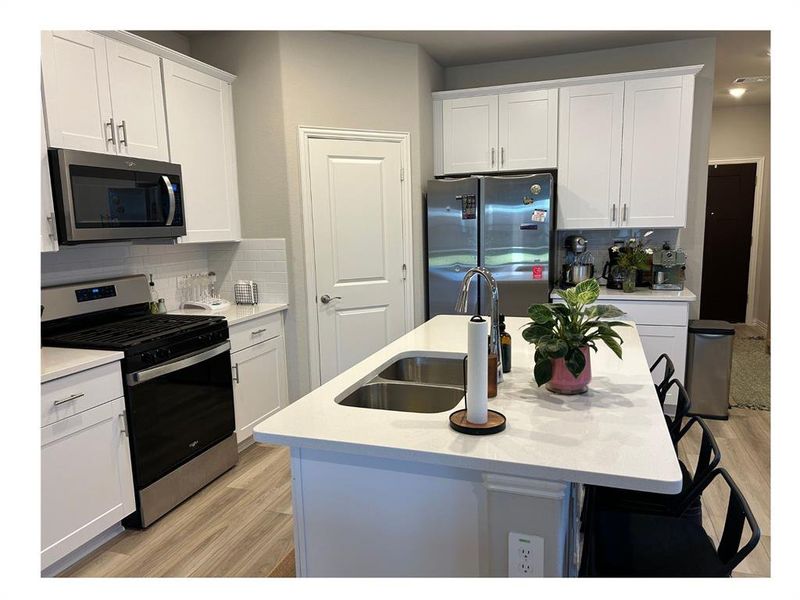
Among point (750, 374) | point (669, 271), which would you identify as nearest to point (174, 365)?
point (669, 271)

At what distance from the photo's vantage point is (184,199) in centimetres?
312

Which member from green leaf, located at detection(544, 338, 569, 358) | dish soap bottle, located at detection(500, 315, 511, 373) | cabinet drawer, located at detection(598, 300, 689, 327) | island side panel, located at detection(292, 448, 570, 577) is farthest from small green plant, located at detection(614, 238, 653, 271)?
island side panel, located at detection(292, 448, 570, 577)

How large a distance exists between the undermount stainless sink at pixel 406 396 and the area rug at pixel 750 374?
3108 millimetres

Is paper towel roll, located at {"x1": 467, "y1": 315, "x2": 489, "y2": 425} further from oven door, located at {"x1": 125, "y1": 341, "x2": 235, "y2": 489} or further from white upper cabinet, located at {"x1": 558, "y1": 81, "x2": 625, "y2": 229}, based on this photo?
white upper cabinet, located at {"x1": 558, "y1": 81, "x2": 625, "y2": 229}

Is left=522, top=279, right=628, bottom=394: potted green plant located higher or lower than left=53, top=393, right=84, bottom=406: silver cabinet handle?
higher

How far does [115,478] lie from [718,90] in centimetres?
616

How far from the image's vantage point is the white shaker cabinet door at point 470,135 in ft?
13.2

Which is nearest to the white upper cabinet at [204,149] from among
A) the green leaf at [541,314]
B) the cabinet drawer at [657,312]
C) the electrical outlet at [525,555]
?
the green leaf at [541,314]

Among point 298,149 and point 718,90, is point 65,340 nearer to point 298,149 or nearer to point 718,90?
point 298,149

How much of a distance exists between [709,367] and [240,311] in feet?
10.3

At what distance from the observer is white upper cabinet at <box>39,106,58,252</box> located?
2301mm

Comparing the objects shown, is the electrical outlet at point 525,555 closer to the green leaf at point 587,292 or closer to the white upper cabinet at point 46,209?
the green leaf at point 587,292

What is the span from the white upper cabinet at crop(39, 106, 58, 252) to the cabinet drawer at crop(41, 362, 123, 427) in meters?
0.61
